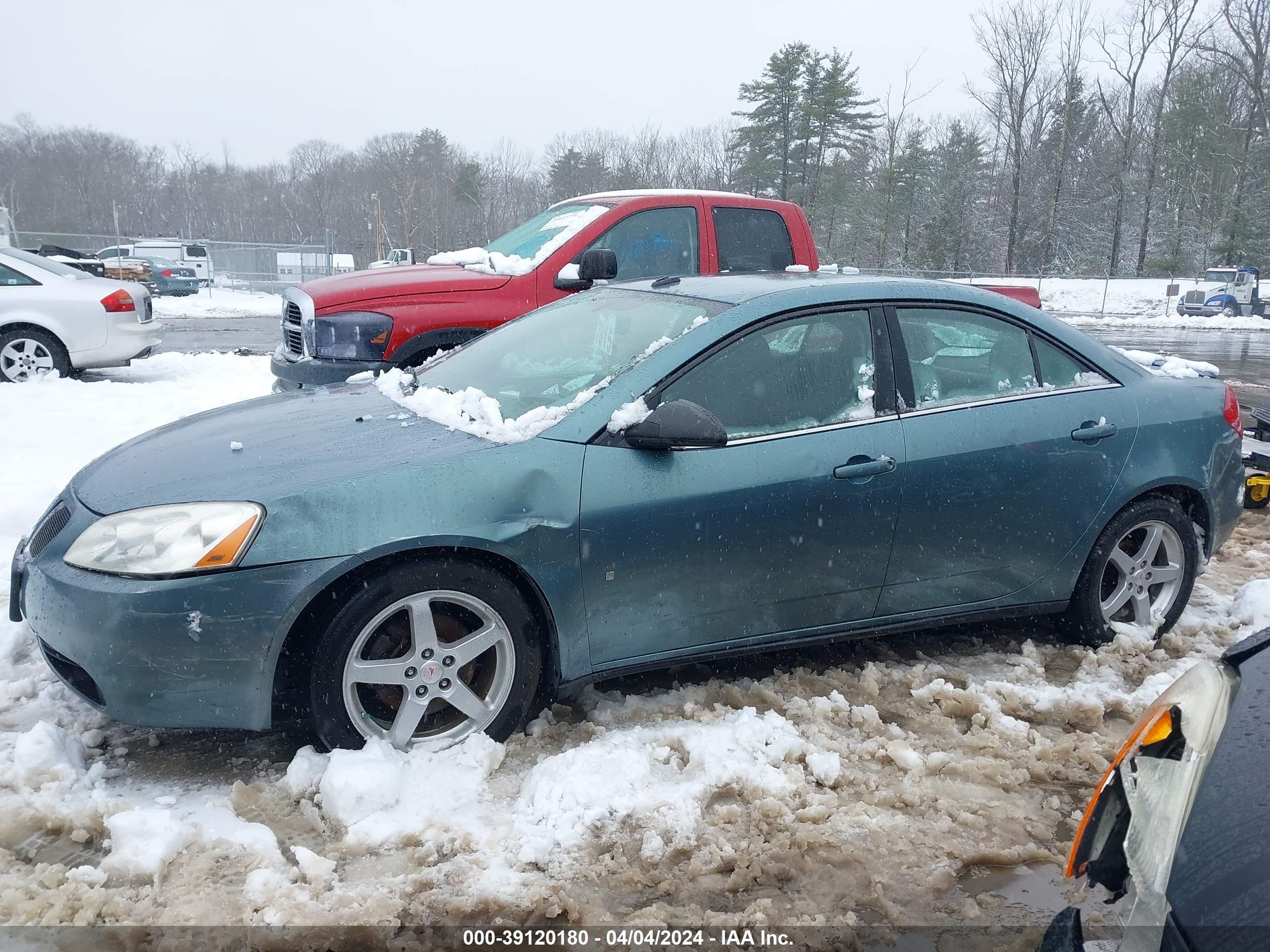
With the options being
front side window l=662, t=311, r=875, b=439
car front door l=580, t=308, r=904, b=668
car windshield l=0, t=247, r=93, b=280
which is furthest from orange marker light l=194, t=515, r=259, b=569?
car windshield l=0, t=247, r=93, b=280

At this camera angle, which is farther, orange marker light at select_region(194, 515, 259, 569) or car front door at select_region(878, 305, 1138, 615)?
car front door at select_region(878, 305, 1138, 615)

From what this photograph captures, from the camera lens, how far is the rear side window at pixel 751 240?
7.19m

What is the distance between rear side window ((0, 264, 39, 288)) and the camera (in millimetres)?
9789

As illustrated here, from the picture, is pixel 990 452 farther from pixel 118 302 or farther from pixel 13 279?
pixel 13 279

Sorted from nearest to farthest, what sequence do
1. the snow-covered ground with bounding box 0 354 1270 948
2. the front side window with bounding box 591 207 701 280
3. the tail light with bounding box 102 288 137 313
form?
the snow-covered ground with bounding box 0 354 1270 948 → the front side window with bounding box 591 207 701 280 → the tail light with bounding box 102 288 137 313

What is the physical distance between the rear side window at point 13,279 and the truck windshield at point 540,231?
17.9ft

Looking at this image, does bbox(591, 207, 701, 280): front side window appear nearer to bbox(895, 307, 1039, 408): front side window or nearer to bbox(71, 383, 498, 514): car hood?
bbox(895, 307, 1039, 408): front side window

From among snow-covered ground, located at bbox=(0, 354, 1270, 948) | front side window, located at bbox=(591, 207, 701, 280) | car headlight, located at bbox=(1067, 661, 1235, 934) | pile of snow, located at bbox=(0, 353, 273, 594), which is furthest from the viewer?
front side window, located at bbox=(591, 207, 701, 280)

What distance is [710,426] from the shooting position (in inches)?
120

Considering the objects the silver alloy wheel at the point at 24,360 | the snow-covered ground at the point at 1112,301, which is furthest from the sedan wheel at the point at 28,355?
the snow-covered ground at the point at 1112,301

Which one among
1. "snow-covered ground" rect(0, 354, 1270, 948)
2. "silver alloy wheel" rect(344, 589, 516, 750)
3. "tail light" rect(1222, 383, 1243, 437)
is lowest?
"snow-covered ground" rect(0, 354, 1270, 948)

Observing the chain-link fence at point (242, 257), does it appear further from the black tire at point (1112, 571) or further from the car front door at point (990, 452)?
the black tire at point (1112, 571)

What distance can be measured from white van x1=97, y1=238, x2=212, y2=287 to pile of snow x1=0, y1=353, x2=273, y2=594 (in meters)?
19.6

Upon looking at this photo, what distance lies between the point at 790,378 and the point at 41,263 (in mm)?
9915
